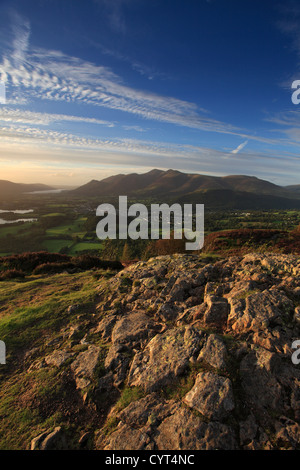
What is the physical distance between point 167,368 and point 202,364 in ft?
A: 2.79

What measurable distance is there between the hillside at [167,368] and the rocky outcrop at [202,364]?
22mm

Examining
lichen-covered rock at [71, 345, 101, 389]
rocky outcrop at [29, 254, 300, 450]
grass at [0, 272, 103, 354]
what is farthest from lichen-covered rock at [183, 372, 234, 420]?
grass at [0, 272, 103, 354]

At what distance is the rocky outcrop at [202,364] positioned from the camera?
3.89 m

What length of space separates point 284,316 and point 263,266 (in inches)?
121

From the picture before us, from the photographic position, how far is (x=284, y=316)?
19.1 ft

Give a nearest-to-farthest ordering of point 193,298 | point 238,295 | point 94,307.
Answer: point 238,295 → point 193,298 → point 94,307

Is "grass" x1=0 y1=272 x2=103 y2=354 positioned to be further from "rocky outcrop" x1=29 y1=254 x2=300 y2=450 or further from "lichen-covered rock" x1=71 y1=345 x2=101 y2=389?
"lichen-covered rock" x1=71 y1=345 x2=101 y2=389

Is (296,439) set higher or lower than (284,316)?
lower

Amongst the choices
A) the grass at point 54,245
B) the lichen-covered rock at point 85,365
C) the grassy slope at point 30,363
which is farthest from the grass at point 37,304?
the grass at point 54,245

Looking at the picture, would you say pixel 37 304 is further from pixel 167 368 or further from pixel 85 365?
pixel 167 368

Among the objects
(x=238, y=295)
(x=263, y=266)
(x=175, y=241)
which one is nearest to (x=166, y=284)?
(x=238, y=295)

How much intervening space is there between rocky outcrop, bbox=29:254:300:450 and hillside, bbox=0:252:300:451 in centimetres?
2

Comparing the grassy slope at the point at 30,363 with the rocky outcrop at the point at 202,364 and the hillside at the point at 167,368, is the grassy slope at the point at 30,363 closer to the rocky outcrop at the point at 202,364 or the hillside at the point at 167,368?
the hillside at the point at 167,368
